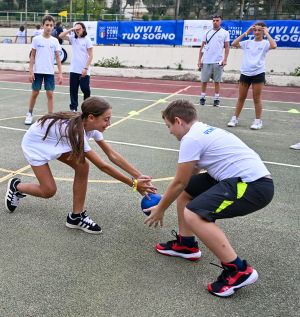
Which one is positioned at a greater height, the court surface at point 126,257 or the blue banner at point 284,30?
the blue banner at point 284,30

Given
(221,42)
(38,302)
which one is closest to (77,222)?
(38,302)

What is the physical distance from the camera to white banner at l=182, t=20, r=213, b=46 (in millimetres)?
16223

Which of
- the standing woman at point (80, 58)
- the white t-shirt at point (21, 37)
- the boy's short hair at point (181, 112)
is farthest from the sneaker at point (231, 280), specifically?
the white t-shirt at point (21, 37)

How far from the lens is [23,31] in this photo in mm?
21203

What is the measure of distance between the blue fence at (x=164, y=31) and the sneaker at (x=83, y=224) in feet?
45.3

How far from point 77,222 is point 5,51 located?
19381mm

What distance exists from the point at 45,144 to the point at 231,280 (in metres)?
1.81

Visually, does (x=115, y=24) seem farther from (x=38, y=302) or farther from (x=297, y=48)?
(x=38, y=302)

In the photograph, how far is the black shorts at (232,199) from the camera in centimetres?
256

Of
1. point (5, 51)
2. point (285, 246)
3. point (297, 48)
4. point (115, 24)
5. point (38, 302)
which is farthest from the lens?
point (5, 51)

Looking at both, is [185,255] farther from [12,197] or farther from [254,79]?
[254,79]

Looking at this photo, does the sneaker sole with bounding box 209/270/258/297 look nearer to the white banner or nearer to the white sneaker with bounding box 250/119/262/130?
the white sneaker with bounding box 250/119/262/130

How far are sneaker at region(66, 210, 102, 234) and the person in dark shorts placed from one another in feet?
2.95

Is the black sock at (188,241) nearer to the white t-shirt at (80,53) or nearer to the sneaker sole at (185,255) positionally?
the sneaker sole at (185,255)
